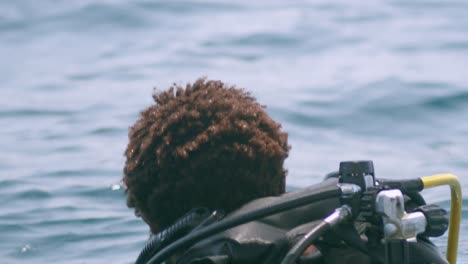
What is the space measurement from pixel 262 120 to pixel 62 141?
4.69m

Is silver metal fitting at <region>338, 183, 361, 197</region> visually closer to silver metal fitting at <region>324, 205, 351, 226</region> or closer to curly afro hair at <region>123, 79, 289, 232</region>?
silver metal fitting at <region>324, 205, 351, 226</region>

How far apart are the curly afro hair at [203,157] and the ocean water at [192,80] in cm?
209

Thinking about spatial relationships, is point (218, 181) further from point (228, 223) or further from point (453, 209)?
point (453, 209)

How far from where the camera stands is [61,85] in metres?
8.21

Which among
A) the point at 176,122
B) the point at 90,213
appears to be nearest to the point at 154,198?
the point at 176,122

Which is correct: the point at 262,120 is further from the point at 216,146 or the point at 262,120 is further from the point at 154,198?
the point at 154,198

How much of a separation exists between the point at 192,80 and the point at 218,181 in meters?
5.79

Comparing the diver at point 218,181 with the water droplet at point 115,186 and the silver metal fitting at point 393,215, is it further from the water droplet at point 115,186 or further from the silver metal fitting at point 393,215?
the water droplet at point 115,186

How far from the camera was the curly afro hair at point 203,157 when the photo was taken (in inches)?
82.1

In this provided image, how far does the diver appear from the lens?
197cm

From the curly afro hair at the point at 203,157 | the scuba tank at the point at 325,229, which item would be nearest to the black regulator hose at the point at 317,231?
the scuba tank at the point at 325,229

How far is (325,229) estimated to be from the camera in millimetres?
1865

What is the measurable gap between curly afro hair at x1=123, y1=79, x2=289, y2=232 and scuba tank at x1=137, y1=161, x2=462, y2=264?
0.08 metres

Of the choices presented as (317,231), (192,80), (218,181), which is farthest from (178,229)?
(192,80)
